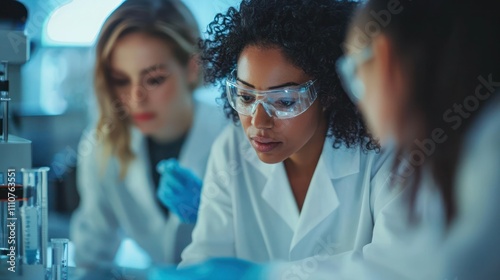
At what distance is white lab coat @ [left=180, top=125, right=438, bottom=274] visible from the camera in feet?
5.69

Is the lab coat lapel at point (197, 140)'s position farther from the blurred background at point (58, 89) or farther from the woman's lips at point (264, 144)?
the blurred background at point (58, 89)

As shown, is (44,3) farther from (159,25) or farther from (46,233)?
(46,233)

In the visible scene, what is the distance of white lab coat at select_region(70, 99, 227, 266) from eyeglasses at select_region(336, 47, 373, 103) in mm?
435

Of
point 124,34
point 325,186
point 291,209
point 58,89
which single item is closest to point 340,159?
point 325,186

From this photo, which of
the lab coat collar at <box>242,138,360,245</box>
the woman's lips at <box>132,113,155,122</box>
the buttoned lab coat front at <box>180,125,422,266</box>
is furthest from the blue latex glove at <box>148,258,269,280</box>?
the woman's lips at <box>132,113,155,122</box>

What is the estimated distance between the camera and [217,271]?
1958 mm

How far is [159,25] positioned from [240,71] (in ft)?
1.25

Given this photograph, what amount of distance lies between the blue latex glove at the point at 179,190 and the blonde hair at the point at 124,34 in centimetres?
14

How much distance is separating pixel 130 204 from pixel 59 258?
0.28m

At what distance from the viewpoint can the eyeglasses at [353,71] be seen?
5.64 ft

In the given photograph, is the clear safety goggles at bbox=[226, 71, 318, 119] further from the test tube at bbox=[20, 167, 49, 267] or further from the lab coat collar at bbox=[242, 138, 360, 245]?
the test tube at bbox=[20, 167, 49, 267]

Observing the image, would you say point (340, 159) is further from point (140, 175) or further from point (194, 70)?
point (140, 175)

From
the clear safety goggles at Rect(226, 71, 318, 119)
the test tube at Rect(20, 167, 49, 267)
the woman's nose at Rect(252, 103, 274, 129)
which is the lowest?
the test tube at Rect(20, 167, 49, 267)

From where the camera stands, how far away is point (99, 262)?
6.95 feet
